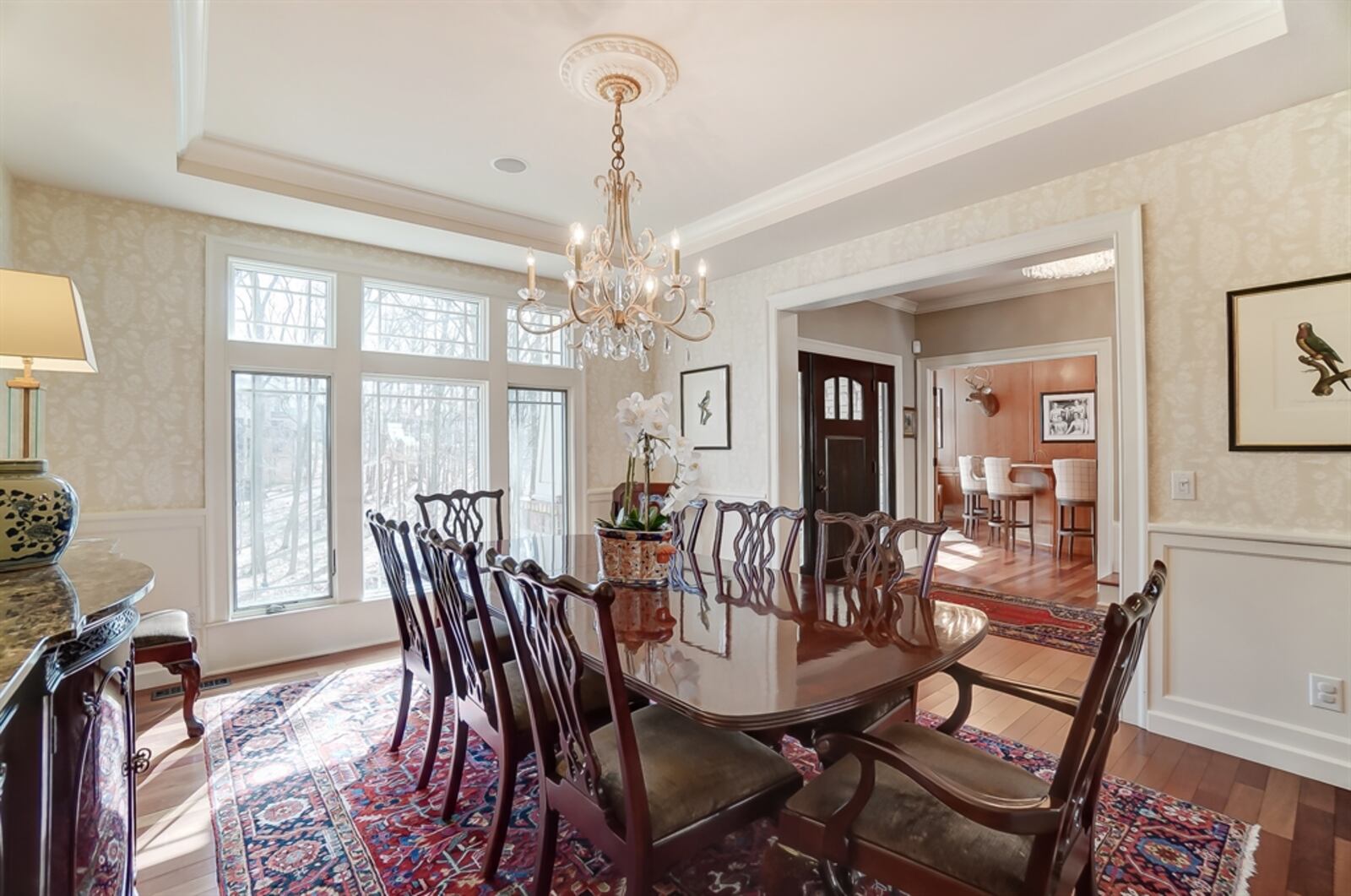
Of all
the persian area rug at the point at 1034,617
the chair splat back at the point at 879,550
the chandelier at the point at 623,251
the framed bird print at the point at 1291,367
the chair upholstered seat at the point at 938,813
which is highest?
the chandelier at the point at 623,251

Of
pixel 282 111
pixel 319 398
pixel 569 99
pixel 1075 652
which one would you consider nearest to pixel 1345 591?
pixel 1075 652

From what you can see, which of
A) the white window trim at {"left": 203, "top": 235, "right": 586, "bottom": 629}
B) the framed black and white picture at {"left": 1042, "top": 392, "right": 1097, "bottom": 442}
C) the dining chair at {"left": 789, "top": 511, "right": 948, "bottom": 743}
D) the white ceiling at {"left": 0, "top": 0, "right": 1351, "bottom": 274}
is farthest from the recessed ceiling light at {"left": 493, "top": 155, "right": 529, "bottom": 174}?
the framed black and white picture at {"left": 1042, "top": 392, "right": 1097, "bottom": 442}

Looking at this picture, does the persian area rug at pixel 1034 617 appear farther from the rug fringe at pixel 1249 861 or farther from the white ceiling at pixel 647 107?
the white ceiling at pixel 647 107

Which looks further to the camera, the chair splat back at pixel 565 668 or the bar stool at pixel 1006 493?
the bar stool at pixel 1006 493

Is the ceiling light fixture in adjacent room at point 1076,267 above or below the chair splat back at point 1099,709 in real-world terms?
above

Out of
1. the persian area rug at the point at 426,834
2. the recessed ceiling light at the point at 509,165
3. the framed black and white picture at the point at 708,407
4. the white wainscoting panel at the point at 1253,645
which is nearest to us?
the persian area rug at the point at 426,834

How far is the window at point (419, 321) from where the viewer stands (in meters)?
4.04

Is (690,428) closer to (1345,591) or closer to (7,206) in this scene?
(1345,591)

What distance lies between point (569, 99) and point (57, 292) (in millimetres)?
1872

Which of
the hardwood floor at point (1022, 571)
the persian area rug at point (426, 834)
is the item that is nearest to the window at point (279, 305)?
the persian area rug at point (426, 834)

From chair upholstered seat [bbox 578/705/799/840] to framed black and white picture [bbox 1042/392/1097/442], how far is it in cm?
739

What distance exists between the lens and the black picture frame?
23.8ft

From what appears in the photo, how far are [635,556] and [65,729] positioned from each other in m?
1.49

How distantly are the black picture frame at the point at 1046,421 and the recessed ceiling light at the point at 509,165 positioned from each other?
7.08m
